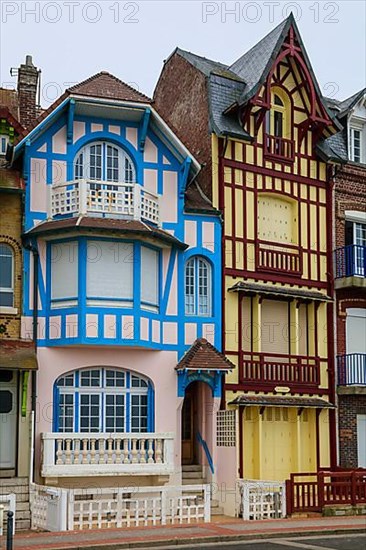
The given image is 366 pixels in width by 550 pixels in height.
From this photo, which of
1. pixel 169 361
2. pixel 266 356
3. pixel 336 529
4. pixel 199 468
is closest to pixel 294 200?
pixel 266 356

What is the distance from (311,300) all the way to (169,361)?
525 cm

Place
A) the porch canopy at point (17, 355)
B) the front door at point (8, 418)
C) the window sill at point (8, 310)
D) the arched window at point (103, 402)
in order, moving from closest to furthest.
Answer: the porch canopy at point (17, 355) < the front door at point (8, 418) < the window sill at point (8, 310) < the arched window at point (103, 402)

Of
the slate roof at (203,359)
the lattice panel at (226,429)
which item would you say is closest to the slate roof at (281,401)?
the lattice panel at (226,429)

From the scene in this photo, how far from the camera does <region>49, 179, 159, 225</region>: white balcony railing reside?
76.6 ft

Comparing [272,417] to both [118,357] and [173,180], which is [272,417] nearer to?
[118,357]

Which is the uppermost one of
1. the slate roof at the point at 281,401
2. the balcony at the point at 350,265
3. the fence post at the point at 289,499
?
the balcony at the point at 350,265

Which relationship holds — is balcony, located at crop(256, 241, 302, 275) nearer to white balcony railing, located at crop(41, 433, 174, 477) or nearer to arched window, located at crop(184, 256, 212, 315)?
arched window, located at crop(184, 256, 212, 315)

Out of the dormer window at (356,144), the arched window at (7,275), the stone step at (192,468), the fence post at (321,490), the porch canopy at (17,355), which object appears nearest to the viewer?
the porch canopy at (17,355)

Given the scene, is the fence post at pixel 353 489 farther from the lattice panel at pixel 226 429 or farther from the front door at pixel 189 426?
the front door at pixel 189 426

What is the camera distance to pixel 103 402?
78.1 ft

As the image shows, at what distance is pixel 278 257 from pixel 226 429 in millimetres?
5570

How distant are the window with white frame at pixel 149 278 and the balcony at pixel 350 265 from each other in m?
6.36

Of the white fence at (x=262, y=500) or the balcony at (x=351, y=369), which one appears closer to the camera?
the white fence at (x=262, y=500)

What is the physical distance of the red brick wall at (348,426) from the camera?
27531 millimetres
